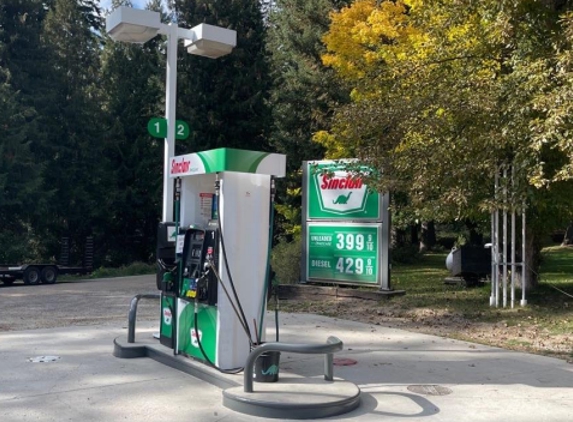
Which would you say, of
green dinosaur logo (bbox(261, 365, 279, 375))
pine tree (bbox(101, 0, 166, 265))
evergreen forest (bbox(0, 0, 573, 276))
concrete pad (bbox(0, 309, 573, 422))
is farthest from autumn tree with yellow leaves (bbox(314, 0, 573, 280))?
pine tree (bbox(101, 0, 166, 265))

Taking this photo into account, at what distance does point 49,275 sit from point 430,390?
64.3ft

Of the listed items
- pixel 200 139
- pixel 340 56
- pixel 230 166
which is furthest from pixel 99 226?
pixel 230 166

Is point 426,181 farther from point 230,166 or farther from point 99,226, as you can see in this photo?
point 99,226

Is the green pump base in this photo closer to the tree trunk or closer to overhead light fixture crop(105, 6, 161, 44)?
overhead light fixture crop(105, 6, 161, 44)

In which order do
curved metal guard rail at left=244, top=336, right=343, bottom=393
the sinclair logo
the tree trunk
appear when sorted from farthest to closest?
the tree trunk → the sinclair logo → curved metal guard rail at left=244, top=336, right=343, bottom=393

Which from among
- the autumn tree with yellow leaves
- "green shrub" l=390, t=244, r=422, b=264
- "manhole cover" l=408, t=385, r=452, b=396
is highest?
the autumn tree with yellow leaves

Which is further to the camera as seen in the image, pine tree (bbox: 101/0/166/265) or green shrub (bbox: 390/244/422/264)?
pine tree (bbox: 101/0/166/265)

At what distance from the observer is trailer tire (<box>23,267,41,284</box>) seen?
75.2 ft

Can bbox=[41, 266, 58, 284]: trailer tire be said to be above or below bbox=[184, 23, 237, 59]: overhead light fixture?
below

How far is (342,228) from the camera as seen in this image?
1461 centimetres

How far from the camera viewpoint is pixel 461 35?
44.4 ft

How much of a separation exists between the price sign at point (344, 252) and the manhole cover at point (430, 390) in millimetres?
6871

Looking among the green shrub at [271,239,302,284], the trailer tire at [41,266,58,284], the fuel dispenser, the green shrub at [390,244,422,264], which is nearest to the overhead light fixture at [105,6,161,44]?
the fuel dispenser

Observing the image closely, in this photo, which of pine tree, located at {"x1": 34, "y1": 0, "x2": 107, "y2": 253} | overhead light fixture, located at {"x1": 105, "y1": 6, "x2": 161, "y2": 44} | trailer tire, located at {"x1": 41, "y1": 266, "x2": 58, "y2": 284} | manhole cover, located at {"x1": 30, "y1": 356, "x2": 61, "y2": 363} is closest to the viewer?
manhole cover, located at {"x1": 30, "y1": 356, "x2": 61, "y2": 363}
